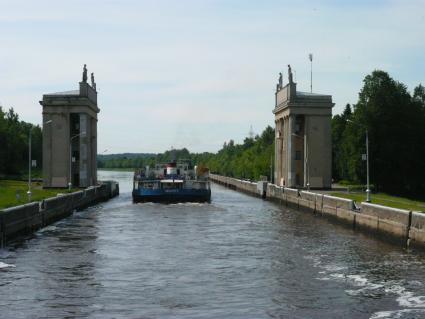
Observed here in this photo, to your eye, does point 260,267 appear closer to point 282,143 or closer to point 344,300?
point 344,300

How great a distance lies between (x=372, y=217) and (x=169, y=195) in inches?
1676

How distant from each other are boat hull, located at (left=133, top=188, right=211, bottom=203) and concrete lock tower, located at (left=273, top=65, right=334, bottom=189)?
18440 mm

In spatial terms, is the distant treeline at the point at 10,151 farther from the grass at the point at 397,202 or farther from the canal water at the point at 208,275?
the canal water at the point at 208,275

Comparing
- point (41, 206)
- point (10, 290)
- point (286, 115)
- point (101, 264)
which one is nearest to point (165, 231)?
point (41, 206)

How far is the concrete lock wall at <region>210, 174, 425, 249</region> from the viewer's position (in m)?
40.5

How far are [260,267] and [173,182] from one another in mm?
59643

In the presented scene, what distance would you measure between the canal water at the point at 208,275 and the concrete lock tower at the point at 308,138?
5404cm

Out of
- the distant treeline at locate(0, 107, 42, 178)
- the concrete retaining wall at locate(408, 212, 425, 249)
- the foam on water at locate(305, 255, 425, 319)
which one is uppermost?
the distant treeline at locate(0, 107, 42, 178)

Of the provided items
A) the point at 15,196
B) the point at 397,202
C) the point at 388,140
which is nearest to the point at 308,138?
the point at 388,140

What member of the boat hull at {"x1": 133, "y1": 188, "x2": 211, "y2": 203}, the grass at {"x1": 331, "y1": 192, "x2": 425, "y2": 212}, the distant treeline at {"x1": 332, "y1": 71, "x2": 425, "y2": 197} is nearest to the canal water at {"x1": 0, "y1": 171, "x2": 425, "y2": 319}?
the grass at {"x1": 331, "y1": 192, "x2": 425, "y2": 212}

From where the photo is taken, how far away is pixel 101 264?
34.4 m

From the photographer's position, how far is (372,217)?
49562 millimetres

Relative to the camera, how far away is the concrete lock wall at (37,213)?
43331 millimetres

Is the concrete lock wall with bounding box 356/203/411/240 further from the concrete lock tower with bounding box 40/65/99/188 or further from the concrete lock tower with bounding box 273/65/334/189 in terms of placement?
the concrete lock tower with bounding box 40/65/99/188
